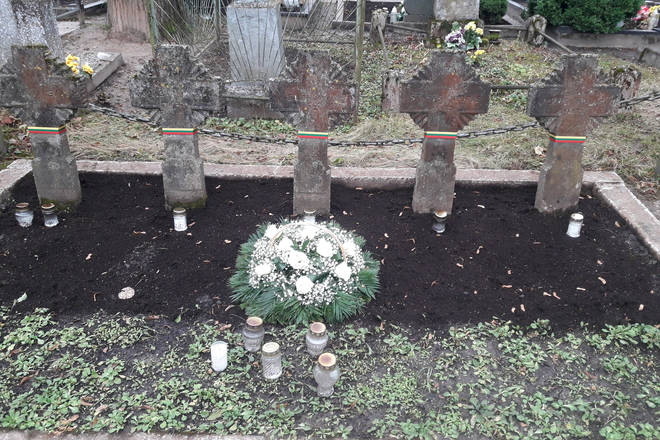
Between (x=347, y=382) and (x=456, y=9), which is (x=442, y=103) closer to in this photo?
(x=347, y=382)

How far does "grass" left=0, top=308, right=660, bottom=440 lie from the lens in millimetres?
2939

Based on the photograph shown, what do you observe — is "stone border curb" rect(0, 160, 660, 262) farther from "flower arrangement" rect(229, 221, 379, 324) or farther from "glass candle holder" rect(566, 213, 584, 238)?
"flower arrangement" rect(229, 221, 379, 324)

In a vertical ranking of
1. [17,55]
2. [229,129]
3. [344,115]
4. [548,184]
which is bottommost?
[229,129]

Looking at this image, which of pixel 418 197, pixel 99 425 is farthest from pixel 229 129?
pixel 99 425

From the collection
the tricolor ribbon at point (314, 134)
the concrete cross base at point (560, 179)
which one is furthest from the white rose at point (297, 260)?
the concrete cross base at point (560, 179)

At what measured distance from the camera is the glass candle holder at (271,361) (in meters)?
3.18

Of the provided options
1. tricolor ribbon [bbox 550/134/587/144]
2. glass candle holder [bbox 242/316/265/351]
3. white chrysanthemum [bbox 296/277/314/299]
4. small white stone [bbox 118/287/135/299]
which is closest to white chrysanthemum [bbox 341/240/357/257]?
white chrysanthemum [bbox 296/277/314/299]

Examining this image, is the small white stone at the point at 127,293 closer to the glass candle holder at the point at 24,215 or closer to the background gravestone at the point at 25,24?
the glass candle holder at the point at 24,215

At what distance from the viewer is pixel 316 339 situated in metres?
3.38

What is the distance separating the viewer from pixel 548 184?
16.2 ft

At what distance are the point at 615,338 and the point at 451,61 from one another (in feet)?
8.06

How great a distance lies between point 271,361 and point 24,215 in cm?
292

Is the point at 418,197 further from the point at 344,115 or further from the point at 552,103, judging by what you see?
the point at 552,103

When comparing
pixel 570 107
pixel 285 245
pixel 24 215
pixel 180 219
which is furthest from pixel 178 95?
pixel 570 107
